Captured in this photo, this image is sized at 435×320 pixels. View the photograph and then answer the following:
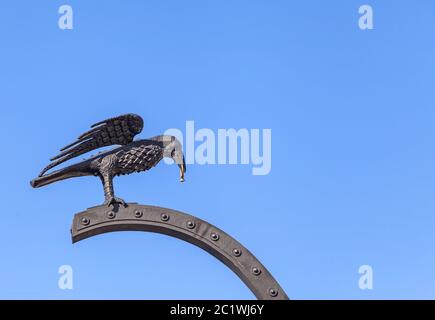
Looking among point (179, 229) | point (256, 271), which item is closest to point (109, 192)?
point (179, 229)

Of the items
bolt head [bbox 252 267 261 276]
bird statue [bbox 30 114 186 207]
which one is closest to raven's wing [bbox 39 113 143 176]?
bird statue [bbox 30 114 186 207]

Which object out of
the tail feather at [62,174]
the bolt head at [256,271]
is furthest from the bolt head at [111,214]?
the bolt head at [256,271]

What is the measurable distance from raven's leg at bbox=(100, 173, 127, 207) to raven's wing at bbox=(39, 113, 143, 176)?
11.3 inches

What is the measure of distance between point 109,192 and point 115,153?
1.32 feet

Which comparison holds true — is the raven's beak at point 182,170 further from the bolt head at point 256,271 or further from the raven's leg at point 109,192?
the bolt head at point 256,271

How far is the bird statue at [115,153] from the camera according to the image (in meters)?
9.69

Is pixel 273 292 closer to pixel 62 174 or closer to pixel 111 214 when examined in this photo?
pixel 111 214

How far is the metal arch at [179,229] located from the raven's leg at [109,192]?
56 millimetres

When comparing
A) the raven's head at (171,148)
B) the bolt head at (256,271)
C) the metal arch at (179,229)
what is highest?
the raven's head at (171,148)

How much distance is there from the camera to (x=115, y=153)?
32.1ft
